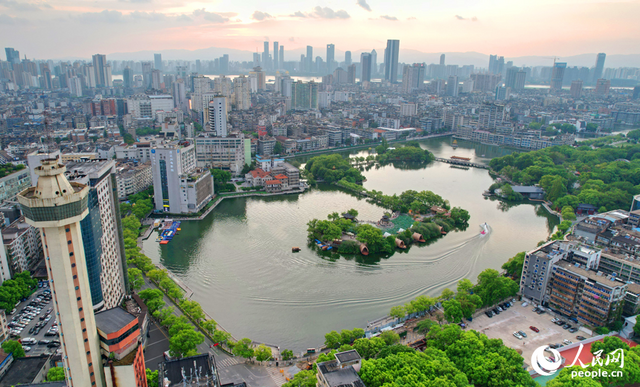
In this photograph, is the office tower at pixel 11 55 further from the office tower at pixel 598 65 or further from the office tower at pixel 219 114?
the office tower at pixel 598 65

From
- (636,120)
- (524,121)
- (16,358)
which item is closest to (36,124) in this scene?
(16,358)

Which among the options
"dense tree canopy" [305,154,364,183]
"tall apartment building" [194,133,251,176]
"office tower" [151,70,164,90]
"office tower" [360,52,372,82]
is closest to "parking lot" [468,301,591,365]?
"dense tree canopy" [305,154,364,183]

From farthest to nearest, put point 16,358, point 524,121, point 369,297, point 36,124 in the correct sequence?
point 524,121 < point 36,124 < point 369,297 < point 16,358

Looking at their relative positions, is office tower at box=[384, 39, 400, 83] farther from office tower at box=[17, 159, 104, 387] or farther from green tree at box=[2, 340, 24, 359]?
office tower at box=[17, 159, 104, 387]

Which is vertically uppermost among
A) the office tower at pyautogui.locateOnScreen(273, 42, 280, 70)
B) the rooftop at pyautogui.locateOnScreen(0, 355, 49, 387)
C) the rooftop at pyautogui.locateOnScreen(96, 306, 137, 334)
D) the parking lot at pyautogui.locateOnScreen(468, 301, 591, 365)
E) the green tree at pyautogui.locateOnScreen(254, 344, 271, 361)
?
the office tower at pyautogui.locateOnScreen(273, 42, 280, 70)

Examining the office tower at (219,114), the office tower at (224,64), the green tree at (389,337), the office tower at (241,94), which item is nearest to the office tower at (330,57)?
the office tower at (224,64)

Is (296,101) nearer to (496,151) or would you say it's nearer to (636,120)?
(496,151)

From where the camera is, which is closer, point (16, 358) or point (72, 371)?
point (72, 371)

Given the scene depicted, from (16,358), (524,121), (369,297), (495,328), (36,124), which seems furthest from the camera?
(524,121)
